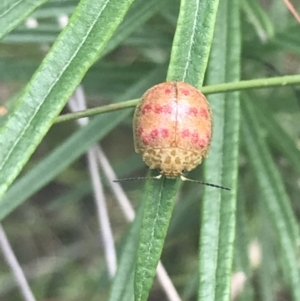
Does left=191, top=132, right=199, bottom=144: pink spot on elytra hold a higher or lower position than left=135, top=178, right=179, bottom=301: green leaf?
higher

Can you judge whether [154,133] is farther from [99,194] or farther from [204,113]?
[99,194]

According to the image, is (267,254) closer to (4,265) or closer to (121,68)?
(121,68)

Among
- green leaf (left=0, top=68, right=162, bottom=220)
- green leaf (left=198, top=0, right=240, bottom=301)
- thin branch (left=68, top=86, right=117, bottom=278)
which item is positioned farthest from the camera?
thin branch (left=68, top=86, right=117, bottom=278)

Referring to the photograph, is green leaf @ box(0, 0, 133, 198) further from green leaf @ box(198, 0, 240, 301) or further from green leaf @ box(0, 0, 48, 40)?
green leaf @ box(198, 0, 240, 301)

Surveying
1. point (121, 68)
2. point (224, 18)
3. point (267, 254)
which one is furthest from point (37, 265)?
point (224, 18)

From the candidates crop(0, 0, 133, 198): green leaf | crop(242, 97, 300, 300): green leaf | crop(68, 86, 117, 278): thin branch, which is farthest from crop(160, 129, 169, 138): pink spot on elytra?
crop(68, 86, 117, 278): thin branch

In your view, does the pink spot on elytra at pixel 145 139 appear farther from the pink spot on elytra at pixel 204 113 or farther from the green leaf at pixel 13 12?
the green leaf at pixel 13 12
